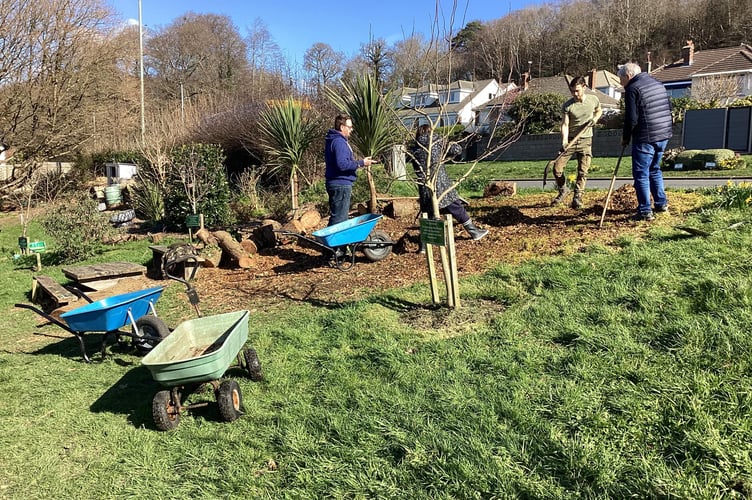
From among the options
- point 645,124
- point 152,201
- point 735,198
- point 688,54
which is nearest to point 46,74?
point 152,201

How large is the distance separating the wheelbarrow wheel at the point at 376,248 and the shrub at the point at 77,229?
588cm

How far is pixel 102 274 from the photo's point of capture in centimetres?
699

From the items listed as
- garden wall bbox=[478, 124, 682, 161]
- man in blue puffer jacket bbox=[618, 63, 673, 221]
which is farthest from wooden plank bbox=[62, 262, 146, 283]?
garden wall bbox=[478, 124, 682, 161]

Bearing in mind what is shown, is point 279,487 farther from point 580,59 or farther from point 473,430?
point 580,59

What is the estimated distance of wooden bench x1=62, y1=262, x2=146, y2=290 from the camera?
22.6 ft

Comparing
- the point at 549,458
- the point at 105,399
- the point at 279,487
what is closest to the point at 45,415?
the point at 105,399

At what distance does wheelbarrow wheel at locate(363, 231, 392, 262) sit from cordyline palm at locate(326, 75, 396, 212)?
1.80 meters

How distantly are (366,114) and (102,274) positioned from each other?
463cm

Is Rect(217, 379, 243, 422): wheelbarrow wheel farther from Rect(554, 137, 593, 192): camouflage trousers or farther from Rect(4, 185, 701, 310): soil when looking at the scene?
Rect(554, 137, 593, 192): camouflage trousers

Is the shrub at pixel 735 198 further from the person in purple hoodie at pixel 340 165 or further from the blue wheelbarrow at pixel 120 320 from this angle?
the blue wheelbarrow at pixel 120 320

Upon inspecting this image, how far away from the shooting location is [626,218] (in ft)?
20.2

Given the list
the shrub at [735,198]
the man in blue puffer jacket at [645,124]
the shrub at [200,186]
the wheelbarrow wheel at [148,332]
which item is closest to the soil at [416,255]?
the shrub at [735,198]

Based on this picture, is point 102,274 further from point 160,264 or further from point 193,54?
point 193,54

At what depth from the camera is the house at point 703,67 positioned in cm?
3569
